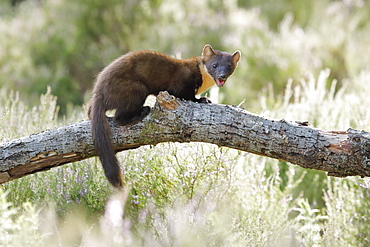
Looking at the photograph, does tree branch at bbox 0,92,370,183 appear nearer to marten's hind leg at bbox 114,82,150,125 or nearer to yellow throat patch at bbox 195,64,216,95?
marten's hind leg at bbox 114,82,150,125

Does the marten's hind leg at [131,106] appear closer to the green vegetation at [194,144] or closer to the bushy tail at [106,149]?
the bushy tail at [106,149]

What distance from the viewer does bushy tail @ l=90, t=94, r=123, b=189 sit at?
3.28 meters

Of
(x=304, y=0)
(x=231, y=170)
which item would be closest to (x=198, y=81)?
(x=231, y=170)

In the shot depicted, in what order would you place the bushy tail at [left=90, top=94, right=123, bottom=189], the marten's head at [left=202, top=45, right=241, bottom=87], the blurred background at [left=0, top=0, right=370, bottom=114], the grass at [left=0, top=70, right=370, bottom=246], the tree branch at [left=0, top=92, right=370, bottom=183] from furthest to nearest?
the blurred background at [left=0, top=0, right=370, bottom=114]
the marten's head at [left=202, top=45, right=241, bottom=87]
the grass at [left=0, top=70, right=370, bottom=246]
the bushy tail at [left=90, top=94, right=123, bottom=189]
the tree branch at [left=0, top=92, right=370, bottom=183]

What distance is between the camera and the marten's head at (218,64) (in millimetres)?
4047

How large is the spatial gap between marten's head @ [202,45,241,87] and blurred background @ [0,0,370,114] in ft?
13.6

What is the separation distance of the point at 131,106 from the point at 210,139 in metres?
0.61

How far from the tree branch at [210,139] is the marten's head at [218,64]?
701 mm

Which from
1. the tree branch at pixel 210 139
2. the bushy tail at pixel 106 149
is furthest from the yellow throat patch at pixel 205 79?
the bushy tail at pixel 106 149

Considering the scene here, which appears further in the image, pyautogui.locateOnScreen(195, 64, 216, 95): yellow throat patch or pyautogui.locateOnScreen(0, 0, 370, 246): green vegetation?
pyautogui.locateOnScreen(195, 64, 216, 95): yellow throat patch

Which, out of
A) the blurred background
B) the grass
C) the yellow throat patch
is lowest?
the grass

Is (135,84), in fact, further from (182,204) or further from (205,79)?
(182,204)

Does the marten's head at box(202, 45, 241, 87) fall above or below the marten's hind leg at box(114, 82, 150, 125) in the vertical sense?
above

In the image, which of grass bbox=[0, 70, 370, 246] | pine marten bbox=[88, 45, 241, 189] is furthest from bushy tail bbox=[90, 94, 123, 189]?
grass bbox=[0, 70, 370, 246]
